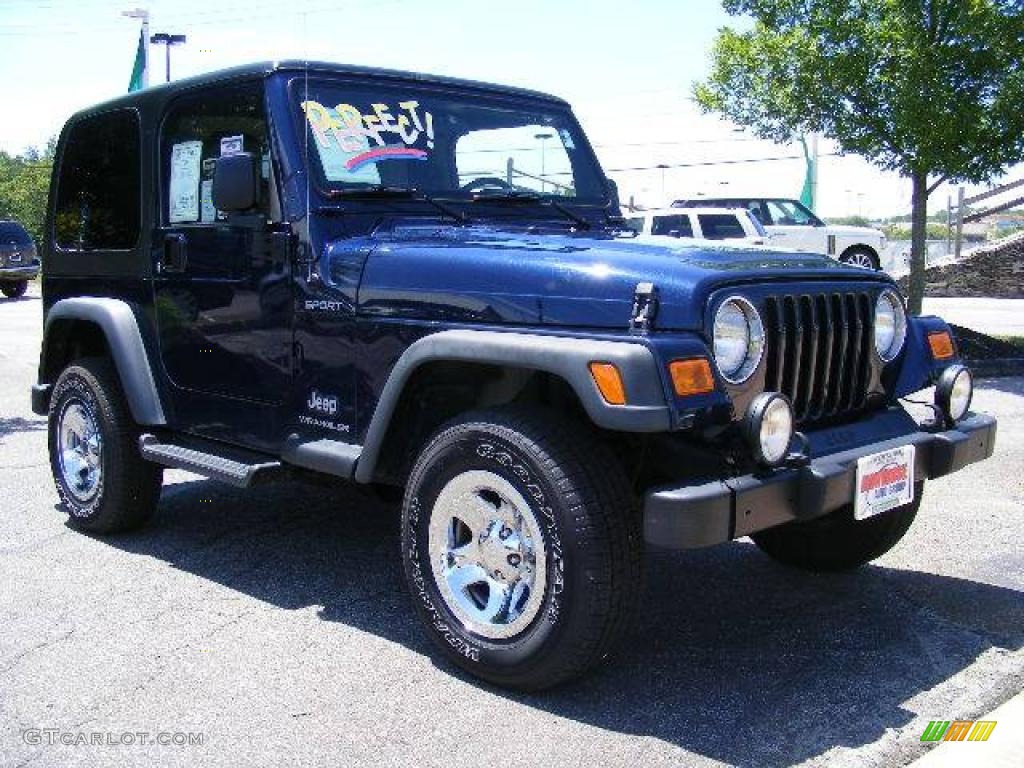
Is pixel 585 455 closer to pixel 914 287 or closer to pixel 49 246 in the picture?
pixel 49 246

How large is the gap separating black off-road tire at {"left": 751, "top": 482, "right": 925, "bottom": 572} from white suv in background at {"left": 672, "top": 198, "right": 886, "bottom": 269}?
1572cm

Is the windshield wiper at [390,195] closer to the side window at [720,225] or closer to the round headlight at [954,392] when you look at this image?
the round headlight at [954,392]

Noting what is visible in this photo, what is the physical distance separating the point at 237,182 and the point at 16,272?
23119 mm

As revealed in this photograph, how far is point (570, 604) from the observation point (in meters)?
3.25

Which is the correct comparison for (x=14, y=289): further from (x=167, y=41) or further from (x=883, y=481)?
(x=883, y=481)

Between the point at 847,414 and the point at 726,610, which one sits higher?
the point at 847,414

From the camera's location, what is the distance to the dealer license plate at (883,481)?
3.51 m

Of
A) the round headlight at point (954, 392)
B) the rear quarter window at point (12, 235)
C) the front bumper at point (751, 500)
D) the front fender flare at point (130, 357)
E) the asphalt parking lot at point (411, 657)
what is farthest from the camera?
the rear quarter window at point (12, 235)

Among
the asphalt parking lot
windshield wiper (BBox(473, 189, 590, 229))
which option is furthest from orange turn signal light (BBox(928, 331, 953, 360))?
windshield wiper (BBox(473, 189, 590, 229))

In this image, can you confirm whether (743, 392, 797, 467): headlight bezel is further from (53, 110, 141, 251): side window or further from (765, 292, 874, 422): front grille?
(53, 110, 141, 251): side window

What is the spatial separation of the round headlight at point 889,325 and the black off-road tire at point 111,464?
3.23 m

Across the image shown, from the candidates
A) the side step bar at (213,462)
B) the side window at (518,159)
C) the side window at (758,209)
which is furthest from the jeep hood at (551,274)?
the side window at (758,209)

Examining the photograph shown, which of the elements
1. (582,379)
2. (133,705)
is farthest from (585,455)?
(133,705)

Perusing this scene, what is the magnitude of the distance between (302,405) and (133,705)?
4.20 feet
